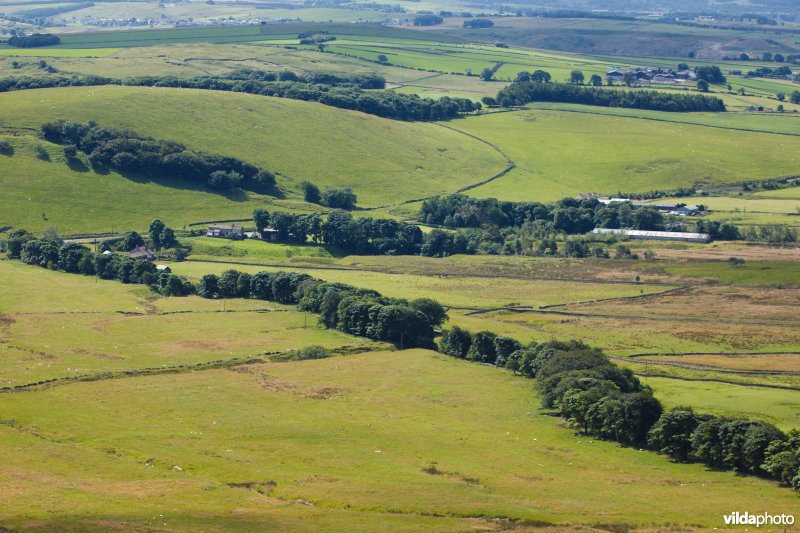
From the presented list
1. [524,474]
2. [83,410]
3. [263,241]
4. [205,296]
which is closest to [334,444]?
[524,474]

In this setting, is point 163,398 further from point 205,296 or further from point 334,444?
point 205,296

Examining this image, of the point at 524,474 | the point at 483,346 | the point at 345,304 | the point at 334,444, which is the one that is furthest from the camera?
the point at 345,304

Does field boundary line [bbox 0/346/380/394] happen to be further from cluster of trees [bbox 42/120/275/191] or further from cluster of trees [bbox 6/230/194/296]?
cluster of trees [bbox 42/120/275/191]

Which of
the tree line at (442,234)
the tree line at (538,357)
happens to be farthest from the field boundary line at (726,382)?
the tree line at (442,234)

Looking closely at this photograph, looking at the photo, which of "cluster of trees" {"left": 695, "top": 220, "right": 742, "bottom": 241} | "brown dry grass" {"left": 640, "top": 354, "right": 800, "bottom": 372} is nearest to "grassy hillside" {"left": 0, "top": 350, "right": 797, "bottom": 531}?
"brown dry grass" {"left": 640, "top": 354, "right": 800, "bottom": 372}

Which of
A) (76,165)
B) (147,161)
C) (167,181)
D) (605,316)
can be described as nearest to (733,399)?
(605,316)

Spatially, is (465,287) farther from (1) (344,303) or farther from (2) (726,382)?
(2) (726,382)

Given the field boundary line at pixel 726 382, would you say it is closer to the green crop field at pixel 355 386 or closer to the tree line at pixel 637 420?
the green crop field at pixel 355 386
